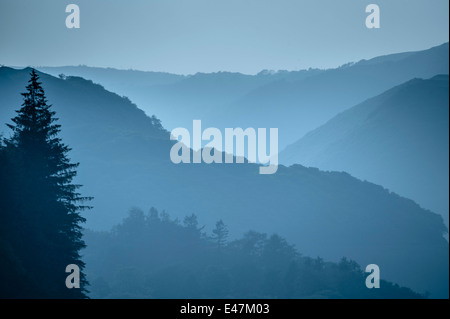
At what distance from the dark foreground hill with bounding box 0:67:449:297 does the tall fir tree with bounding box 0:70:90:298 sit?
53947 millimetres

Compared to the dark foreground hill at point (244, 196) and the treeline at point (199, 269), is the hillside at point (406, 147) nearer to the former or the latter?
the dark foreground hill at point (244, 196)

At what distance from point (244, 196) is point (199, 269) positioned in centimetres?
4635

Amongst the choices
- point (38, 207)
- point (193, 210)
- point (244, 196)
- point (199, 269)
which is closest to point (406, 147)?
point (244, 196)

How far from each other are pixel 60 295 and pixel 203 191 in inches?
2956

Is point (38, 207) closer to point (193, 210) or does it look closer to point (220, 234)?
point (220, 234)

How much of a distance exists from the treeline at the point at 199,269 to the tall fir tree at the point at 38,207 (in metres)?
25.3

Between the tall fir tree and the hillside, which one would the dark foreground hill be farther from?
the tall fir tree

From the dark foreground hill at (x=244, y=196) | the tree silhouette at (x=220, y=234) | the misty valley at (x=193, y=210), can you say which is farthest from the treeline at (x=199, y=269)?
the dark foreground hill at (x=244, y=196)

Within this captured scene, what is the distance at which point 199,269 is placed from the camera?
56969mm

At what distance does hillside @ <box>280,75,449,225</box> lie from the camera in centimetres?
15100

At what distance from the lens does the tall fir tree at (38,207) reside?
79.5 feet

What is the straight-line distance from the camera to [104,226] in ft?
255
